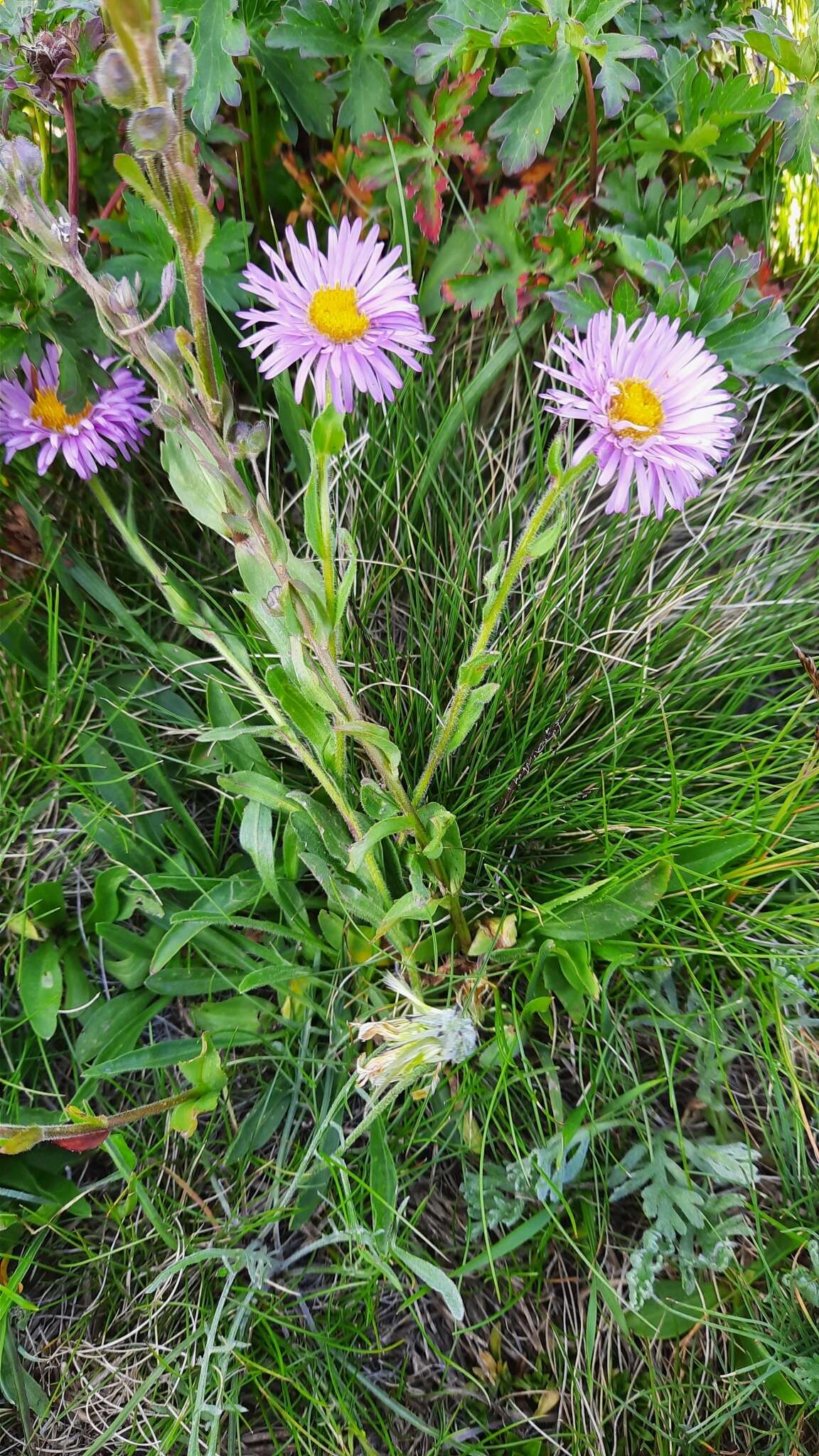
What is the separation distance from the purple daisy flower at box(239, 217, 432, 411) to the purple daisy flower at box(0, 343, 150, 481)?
26cm

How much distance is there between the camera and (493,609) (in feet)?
3.02

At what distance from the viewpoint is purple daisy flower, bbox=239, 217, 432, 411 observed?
3.34ft

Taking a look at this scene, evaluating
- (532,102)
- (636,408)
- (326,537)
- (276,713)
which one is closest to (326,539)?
(326,537)

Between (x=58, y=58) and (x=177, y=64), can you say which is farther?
(x=58, y=58)

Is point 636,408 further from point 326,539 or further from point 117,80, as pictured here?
point 117,80

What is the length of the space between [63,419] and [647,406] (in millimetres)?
741

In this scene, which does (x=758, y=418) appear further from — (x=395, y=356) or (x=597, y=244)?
(x=395, y=356)

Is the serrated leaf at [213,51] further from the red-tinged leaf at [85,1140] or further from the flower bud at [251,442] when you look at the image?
→ the red-tinged leaf at [85,1140]

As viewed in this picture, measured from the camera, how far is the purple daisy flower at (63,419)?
1275 mm

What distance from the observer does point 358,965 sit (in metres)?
1.22

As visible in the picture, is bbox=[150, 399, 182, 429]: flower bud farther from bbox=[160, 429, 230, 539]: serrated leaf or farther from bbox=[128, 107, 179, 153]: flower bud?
bbox=[128, 107, 179, 153]: flower bud

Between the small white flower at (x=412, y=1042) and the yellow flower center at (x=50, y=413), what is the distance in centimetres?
81

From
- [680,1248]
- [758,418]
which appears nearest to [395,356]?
[758,418]

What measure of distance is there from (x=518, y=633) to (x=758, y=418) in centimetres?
53
